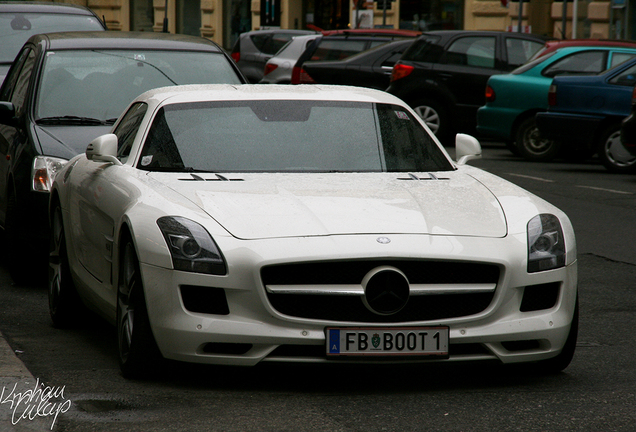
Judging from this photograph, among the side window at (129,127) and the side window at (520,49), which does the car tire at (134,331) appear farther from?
the side window at (520,49)

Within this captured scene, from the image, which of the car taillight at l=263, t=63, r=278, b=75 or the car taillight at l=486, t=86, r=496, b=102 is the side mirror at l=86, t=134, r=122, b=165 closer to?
the car taillight at l=486, t=86, r=496, b=102

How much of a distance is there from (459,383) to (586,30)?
26318 mm

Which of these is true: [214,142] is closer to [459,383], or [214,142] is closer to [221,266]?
[221,266]

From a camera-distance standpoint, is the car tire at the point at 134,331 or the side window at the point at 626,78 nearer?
the car tire at the point at 134,331

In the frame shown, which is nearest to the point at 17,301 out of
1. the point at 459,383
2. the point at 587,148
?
the point at 459,383

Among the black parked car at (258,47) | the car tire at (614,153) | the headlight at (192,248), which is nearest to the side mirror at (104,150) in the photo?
the headlight at (192,248)

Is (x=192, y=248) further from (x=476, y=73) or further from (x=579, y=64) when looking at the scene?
(x=476, y=73)

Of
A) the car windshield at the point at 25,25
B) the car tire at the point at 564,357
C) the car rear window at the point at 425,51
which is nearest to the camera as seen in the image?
the car tire at the point at 564,357

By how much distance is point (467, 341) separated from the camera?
491 centimetres

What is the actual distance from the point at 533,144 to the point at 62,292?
38.3ft

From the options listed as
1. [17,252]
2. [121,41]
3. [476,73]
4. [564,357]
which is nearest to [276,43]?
[476,73]

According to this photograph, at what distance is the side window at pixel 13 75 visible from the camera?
30.9ft

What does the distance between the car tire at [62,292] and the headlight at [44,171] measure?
85 centimetres

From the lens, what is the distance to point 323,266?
4.86m
